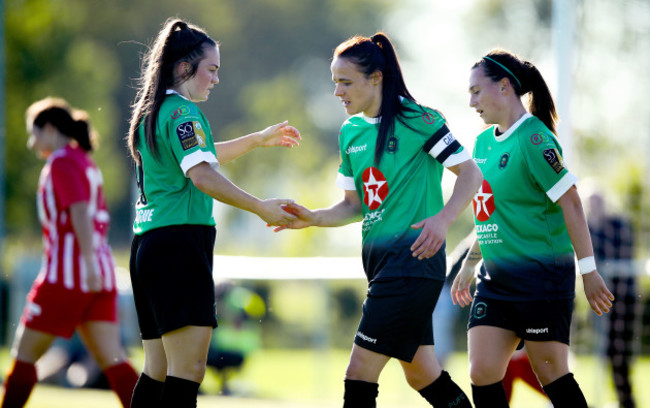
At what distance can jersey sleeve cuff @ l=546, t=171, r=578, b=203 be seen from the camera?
4375mm

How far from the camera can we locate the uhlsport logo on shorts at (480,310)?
15.0 feet

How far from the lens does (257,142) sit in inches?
196

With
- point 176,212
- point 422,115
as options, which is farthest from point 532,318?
point 176,212

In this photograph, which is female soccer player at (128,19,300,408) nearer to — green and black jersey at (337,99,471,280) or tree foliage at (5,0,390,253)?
green and black jersey at (337,99,471,280)

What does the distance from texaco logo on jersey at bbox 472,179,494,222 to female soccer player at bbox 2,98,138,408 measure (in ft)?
7.41

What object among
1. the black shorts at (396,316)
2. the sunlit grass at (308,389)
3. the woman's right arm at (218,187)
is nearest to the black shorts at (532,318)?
the black shorts at (396,316)

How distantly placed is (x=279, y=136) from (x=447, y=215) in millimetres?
1275

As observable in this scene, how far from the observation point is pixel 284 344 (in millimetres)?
18828

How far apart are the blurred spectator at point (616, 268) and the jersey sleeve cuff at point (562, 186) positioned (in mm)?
4381

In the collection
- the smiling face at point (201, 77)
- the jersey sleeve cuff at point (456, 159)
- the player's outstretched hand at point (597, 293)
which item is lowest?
the player's outstretched hand at point (597, 293)

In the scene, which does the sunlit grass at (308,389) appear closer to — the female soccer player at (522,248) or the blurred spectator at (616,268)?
the blurred spectator at (616,268)

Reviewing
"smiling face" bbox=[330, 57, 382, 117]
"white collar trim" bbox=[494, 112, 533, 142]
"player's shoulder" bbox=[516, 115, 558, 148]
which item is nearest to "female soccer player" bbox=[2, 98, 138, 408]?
"smiling face" bbox=[330, 57, 382, 117]

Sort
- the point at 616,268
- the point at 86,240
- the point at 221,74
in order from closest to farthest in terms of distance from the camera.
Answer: the point at 86,240
the point at 616,268
the point at 221,74

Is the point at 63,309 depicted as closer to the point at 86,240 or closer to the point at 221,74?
the point at 86,240
